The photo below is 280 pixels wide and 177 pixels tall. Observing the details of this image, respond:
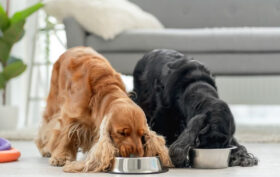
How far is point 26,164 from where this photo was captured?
2.42 meters

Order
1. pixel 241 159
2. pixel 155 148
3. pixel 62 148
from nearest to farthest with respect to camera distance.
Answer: pixel 155 148, pixel 241 159, pixel 62 148

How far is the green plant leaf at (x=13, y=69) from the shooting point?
4.04 meters

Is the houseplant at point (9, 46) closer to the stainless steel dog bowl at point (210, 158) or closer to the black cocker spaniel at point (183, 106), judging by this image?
the black cocker spaniel at point (183, 106)

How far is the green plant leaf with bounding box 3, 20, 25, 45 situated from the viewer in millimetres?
4051

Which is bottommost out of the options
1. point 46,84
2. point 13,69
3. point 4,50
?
point 46,84

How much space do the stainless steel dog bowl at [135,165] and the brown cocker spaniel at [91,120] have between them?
27 mm

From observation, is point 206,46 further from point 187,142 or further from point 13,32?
point 187,142

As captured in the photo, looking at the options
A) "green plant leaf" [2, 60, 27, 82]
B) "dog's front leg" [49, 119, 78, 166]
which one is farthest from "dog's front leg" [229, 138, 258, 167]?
"green plant leaf" [2, 60, 27, 82]

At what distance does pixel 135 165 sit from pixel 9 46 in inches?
96.3

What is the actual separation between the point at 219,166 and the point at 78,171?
23.1 inches

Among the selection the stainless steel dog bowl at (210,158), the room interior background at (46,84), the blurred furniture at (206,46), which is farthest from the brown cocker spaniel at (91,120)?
the room interior background at (46,84)

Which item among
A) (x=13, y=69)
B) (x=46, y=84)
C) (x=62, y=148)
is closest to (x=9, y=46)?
(x=13, y=69)

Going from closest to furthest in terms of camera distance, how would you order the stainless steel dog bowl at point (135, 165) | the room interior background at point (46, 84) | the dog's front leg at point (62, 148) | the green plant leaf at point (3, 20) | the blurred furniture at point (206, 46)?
the stainless steel dog bowl at point (135, 165) < the dog's front leg at point (62, 148) < the blurred furniture at point (206, 46) < the green plant leaf at point (3, 20) < the room interior background at point (46, 84)

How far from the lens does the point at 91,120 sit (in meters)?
2.35
